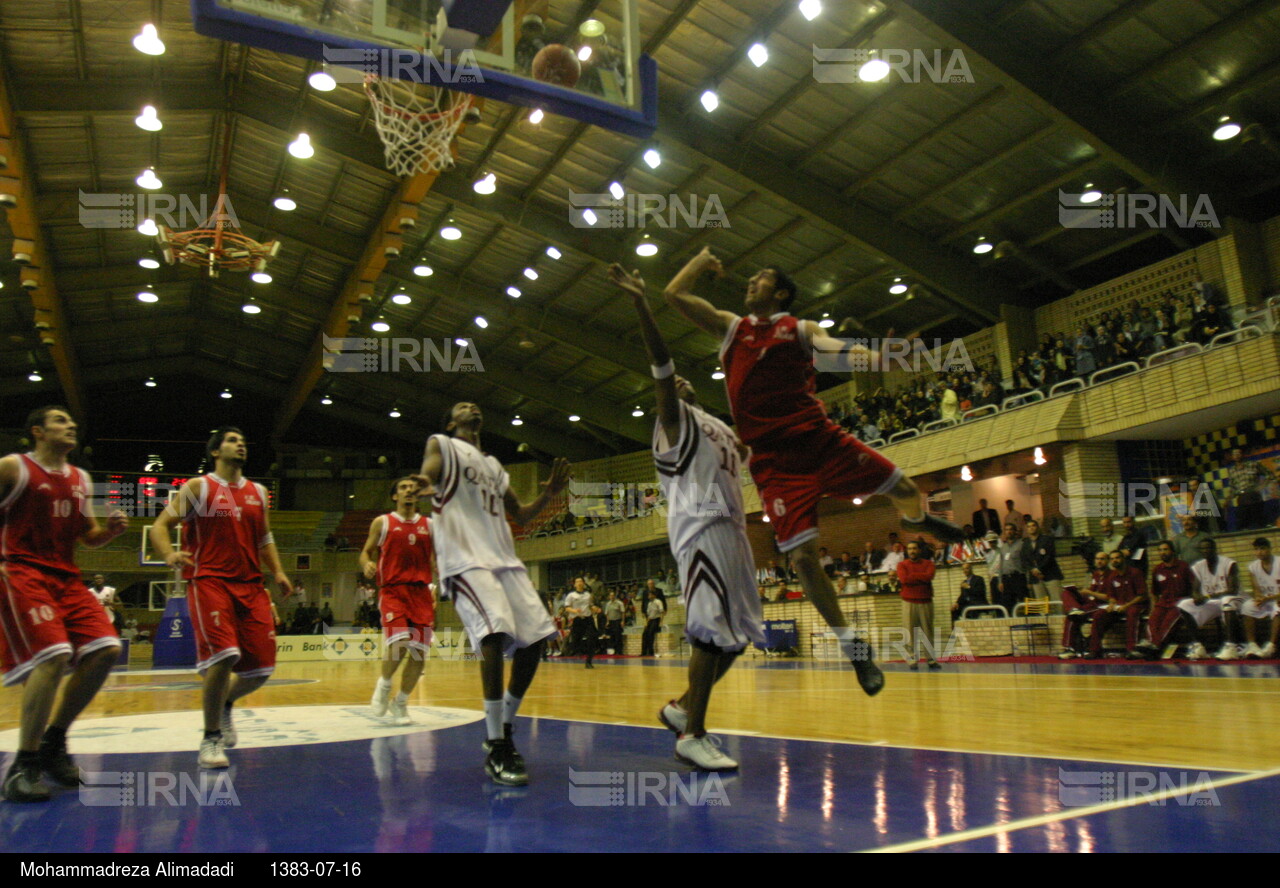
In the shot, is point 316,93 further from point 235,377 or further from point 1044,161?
point 235,377

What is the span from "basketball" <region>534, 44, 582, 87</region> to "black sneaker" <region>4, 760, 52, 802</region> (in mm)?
5883

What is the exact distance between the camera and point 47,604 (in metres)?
3.77

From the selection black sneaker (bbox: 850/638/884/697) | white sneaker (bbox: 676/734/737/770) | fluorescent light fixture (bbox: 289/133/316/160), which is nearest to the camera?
white sneaker (bbox: 676/734/737/770)

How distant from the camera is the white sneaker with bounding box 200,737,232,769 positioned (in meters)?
4.09

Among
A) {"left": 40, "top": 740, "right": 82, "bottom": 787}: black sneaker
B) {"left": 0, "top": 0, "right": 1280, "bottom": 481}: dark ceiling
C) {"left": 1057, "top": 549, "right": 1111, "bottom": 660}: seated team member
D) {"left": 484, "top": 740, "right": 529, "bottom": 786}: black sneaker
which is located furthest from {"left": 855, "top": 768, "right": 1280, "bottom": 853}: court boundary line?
{"left": 0, "top": 0, "right": 1280, "bottom": 481}: dark ceiling

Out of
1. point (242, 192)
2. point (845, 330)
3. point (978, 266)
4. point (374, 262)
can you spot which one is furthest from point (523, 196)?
point (845, 330)

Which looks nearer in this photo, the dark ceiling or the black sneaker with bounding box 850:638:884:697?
the black sneaker with bounding box 850:638:884:697

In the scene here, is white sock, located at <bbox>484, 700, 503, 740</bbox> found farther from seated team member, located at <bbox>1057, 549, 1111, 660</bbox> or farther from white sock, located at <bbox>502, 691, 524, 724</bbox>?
seated team member, located at <bbox>1057, 549, 1111, 660</bbox>

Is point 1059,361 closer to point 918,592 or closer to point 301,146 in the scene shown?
point 918,592

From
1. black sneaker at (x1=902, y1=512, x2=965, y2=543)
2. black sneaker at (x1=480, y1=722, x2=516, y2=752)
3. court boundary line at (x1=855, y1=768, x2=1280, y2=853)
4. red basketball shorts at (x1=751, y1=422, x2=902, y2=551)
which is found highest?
red basketball shorts at (x1=751, y1=422, x2=902, y2=551)

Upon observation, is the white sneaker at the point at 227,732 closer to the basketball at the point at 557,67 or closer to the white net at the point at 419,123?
the basketball at the point at 557,67

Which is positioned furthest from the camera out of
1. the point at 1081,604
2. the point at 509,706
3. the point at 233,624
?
the point at 1081,604

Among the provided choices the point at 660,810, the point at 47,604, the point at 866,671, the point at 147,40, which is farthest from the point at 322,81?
the point at 660,810

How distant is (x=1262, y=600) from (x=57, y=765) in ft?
43.2
